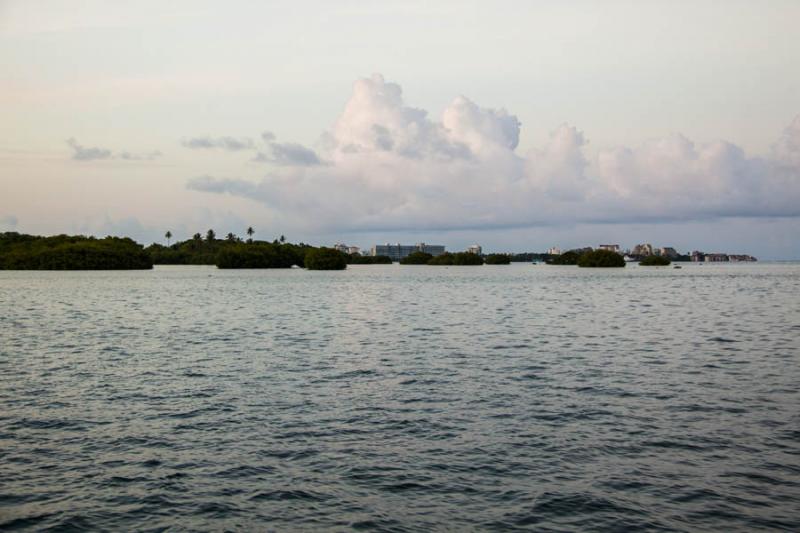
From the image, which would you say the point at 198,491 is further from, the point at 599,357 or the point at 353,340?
the point at 353,340

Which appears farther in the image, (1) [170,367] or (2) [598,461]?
(1) [170,367]

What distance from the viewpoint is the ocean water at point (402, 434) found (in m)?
16.1

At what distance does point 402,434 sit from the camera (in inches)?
907

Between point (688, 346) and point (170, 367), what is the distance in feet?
111

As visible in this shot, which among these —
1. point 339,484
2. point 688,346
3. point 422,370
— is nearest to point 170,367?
point 422,370

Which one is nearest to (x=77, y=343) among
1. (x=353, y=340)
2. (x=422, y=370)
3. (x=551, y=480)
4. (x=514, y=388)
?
(x=353, y=340)

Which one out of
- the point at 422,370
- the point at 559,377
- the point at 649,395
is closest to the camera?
the point at 649,395

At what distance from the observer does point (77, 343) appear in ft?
Result: 159

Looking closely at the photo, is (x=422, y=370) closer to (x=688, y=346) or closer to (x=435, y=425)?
(x=435, y=425)

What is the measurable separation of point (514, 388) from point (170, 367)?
19.5m

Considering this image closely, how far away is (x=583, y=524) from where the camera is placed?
603 inches

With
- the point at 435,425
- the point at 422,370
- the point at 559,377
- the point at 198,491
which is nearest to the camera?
the point at 198,491

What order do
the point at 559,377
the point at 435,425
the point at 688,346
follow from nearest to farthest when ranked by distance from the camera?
the point at 435,425 < the point at 559,377 < the point at 688,346

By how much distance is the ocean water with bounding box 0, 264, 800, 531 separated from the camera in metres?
16.1
